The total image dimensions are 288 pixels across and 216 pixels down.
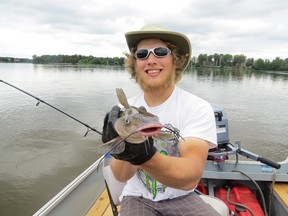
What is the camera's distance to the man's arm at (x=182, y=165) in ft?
4.56

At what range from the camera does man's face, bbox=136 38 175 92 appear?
2.10 meters

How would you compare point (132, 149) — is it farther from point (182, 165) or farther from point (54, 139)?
point (54, 139)

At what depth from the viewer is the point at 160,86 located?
6.95ft

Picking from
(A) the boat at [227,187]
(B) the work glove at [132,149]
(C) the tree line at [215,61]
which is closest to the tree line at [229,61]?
(C) the tree line at [215,61]

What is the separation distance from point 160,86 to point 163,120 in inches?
11.3

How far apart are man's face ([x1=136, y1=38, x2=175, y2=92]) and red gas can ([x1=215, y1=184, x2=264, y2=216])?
6.47 ft

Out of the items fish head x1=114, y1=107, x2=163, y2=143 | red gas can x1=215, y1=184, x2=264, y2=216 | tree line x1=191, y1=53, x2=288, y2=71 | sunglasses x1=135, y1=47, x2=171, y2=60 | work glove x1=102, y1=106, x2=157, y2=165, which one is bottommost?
red gas can x1=215, y1=184, x2=264, y2=216

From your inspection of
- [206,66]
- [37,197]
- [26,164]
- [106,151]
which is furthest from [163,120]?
[206,66]

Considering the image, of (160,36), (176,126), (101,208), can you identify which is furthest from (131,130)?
(101,208)

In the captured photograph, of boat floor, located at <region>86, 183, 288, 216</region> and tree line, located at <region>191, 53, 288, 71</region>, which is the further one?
tree line, located at <region>191, 53, 288, 71</region>

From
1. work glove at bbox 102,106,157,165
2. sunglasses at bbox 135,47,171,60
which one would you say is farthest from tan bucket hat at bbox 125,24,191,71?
work glove at bbox 102,106,157,165

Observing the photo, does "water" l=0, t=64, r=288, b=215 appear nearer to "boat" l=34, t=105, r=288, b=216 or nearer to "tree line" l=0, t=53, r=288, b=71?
"boat" l=34, t=105, r=288, b=216

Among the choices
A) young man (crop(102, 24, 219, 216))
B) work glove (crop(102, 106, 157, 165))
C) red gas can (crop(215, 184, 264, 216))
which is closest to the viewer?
work glove (crop(102, 106, 157, 165))

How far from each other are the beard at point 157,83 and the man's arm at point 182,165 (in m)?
0.53
